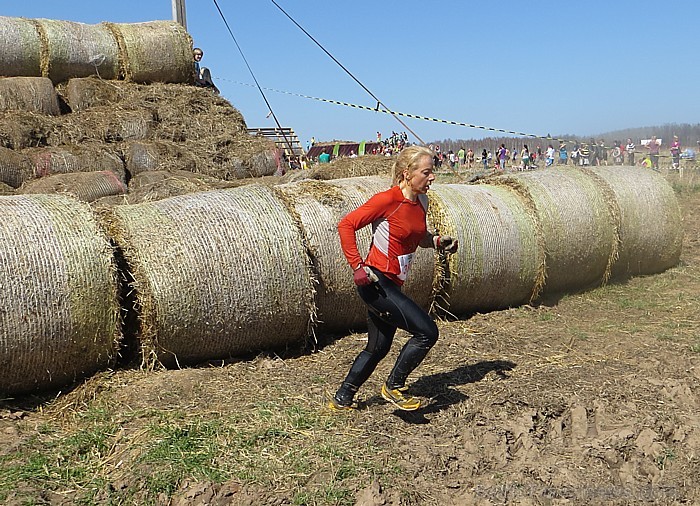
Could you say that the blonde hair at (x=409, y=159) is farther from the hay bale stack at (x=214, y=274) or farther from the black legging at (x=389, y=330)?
the hay bale stack at (x=214, y=274)

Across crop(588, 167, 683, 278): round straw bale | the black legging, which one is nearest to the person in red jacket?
the black legging

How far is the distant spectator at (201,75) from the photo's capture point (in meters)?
14.1

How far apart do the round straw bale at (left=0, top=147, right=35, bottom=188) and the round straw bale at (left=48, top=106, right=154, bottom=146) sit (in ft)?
3.34

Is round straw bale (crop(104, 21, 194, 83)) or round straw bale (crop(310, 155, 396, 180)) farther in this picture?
round straw bale (crop(104, 21, 194, 83))

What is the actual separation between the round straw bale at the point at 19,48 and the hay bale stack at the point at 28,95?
0.52 metres

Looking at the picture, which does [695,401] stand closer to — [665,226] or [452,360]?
[452,360]

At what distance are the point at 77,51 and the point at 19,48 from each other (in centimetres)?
95

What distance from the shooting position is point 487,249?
7641 mm

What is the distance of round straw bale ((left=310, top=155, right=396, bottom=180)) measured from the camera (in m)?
10.5

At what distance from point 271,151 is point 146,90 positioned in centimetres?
260

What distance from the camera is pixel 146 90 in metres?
13.0

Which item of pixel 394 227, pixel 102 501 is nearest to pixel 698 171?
pixel 394 227

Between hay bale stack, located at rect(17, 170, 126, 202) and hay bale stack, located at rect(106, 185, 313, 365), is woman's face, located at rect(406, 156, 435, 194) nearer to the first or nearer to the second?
hay bale stack, located at rect(106, 185, 313, 365)

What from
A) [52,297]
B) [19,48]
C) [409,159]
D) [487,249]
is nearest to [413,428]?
[409,159]
